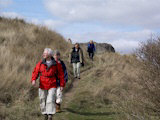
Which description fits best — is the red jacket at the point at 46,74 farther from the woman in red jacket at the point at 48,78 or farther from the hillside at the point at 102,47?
the hillside at the point at 102,47

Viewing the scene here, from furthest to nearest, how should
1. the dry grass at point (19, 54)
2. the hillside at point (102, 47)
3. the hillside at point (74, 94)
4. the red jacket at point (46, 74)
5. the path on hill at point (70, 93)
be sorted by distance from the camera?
the hillside at point (102, 47), the path on hill at point (70, 93), the dry grass at point (19, 54), the hillside at point (74, 94), the red jacket at point (46, 74)

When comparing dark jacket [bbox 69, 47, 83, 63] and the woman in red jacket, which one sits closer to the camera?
the woman in red jacket

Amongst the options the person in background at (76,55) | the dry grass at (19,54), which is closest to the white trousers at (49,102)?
the dry grass at (19,54)

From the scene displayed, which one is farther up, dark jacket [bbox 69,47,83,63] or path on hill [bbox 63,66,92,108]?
dark jacket [bbox 69,47,83,63]

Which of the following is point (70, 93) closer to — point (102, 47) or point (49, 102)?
point (49, 102)

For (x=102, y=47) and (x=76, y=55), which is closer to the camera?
(x=76, y=55)

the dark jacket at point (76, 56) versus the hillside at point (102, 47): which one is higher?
the hillside at point (102, 47)

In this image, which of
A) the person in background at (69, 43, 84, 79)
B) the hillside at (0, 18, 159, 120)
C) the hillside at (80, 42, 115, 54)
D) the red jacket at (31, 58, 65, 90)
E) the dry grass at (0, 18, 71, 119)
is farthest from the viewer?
the hillside at (80, 42, 115, 54)

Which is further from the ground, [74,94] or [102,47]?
[102,47]

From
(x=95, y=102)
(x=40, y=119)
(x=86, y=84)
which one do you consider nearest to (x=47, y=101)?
(x=40, y=119)

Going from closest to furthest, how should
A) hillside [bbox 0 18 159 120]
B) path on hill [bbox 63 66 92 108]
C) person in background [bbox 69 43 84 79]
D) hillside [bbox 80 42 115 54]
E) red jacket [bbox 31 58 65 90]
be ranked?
1. red jacket [bbox 31 58 65 90]
2. hillside [bbox 0 18 159 120]
3. path on hill [bbox 63 66 92 108]
4. person in background [bbox 69 43 84 79]
5. hillside [bbox 80 42 115 54]

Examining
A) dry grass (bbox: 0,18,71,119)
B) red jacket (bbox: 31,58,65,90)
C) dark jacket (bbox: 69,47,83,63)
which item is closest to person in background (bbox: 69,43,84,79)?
dark jacket (bbox: 69,47,83,63)

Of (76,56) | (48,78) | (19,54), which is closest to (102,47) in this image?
(19,54)

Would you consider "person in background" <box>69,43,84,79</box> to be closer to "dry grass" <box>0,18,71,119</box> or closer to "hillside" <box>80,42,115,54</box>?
"dry grass" <box>0,18,71,119</box>
